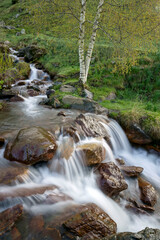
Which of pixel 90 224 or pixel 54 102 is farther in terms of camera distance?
pixel 54 102

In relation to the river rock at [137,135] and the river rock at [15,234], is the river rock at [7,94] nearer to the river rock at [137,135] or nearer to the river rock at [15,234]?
the river rock at [137,135]

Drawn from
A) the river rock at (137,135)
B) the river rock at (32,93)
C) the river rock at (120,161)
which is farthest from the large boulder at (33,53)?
the river rock at (120,161)

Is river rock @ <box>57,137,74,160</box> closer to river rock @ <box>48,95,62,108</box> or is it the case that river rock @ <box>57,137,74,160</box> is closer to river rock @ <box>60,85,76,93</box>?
river rock @ <box>48,95,62,108</box>

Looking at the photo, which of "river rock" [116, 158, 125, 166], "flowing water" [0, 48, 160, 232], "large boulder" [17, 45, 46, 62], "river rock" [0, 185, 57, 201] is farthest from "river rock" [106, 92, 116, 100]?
"large boulder" [17, 45, 46, 62]

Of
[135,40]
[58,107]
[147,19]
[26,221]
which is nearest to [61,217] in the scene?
[26,221]

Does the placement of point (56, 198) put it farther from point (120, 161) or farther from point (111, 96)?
point (111, 96)

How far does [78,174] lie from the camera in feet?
17.3

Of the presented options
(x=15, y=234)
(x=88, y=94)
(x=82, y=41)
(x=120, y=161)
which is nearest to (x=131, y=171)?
(x=120, y=161)

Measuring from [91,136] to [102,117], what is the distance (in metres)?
1.99

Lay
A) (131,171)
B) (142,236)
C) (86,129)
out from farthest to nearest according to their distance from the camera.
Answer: (86,129) < (131,171) < (142,236)

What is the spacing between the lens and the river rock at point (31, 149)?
15.0 feet

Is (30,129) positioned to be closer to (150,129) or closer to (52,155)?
(52,155)

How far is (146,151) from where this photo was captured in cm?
725

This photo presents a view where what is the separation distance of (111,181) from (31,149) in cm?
243
